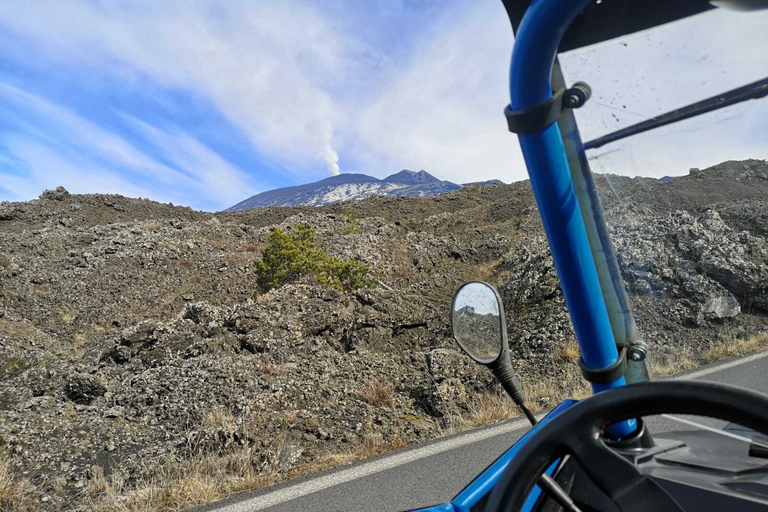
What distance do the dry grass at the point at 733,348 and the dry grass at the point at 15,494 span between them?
17.1 feet

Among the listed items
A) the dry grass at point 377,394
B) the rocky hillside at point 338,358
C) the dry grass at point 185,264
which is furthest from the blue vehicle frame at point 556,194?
the dry grass at point 185,264

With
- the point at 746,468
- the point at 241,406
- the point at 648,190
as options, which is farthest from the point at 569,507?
the point at 241,406

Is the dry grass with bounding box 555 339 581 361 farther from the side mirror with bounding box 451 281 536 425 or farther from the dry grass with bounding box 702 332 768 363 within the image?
the side mirror with bounding box 451 281 536 425

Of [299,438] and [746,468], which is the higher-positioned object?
[746,468]

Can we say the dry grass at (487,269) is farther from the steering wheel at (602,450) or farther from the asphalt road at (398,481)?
the steering wheel at (602,450)

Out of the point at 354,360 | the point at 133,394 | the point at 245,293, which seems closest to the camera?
the point at 133,394

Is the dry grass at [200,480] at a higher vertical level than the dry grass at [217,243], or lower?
lower

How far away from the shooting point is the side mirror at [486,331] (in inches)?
47.1

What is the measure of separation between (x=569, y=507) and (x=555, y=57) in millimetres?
803

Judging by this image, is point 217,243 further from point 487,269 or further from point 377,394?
point 377,394

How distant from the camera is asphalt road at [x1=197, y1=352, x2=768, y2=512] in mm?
2438

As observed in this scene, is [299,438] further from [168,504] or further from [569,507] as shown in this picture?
[569,507]

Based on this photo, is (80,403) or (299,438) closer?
(299,438)

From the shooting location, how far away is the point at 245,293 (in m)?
14.8
